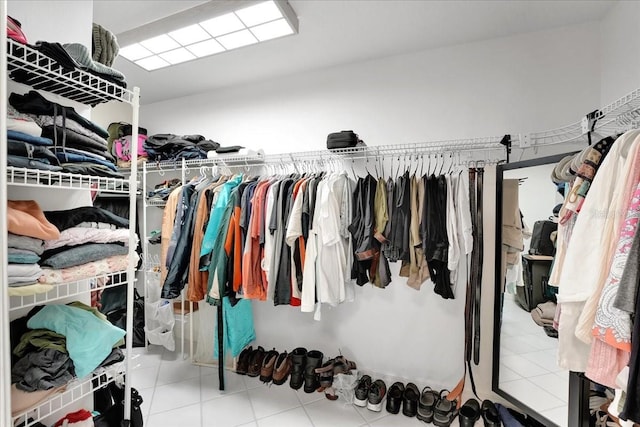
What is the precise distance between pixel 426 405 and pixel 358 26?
2602mm

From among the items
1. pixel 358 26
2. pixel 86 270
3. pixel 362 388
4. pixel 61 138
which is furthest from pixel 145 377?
pixel 358 26

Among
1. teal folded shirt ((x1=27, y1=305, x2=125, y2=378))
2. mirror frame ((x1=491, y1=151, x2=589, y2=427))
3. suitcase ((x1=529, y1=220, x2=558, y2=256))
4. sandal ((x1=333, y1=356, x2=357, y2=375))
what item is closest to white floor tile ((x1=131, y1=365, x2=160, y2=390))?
sandal ((x1=333, y1=356, x2=357, y2=375))

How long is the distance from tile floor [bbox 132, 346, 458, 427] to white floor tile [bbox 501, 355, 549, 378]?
1.74ft

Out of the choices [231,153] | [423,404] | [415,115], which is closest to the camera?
[423,404]

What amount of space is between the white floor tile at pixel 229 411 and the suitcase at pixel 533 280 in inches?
73.9

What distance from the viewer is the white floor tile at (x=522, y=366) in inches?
65.4

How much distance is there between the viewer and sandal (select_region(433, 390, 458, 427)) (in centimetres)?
185

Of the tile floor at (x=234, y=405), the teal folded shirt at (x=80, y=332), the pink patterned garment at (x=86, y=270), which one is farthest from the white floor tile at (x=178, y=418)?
the pink patterned garment at (x=86, y=270)

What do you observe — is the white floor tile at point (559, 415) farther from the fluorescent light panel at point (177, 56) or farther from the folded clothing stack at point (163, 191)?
the fluorescent light panel at point (177, 56)

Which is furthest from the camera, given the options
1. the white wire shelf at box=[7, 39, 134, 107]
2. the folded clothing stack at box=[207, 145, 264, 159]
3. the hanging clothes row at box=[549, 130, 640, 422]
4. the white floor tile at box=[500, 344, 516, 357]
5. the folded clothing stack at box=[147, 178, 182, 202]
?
the folded clothing stack at box=[147, 178, 182, 202]

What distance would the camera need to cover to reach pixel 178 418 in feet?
6.29

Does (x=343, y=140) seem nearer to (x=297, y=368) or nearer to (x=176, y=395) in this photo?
(x=297, y=368)

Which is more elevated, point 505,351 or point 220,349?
point 505,351

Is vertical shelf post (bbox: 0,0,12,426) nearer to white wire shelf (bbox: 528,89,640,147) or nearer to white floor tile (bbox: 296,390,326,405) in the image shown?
white wire shelf (bbox: 528,89,640,147)
